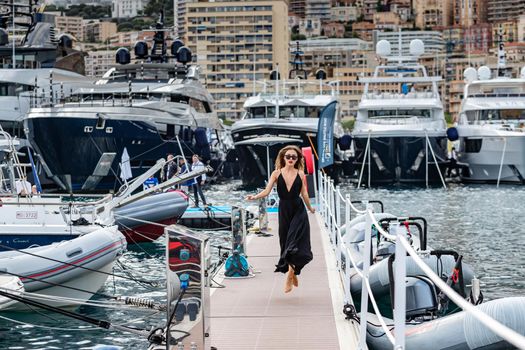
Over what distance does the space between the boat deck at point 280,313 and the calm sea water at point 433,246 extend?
62.3 inches

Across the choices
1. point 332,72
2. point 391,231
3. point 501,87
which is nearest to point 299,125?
point 501,87

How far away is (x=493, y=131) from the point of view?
53.3m

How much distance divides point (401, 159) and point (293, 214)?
39800mm

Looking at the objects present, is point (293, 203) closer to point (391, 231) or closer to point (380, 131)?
point (391, 231)

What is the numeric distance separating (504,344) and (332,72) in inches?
7421

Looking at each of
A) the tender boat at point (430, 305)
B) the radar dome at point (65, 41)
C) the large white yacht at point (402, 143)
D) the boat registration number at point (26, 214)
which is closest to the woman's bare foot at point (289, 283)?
the tender boat at point (430, 305)

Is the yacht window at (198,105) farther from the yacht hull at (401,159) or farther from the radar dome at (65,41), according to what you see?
the radar dome at (65,41)

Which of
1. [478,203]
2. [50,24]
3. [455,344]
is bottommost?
[478,203]

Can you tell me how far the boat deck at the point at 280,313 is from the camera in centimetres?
1034

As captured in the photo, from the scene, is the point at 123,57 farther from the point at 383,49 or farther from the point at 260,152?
the point at 383,49

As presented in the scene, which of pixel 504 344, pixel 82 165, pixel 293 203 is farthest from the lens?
pixel 82 165

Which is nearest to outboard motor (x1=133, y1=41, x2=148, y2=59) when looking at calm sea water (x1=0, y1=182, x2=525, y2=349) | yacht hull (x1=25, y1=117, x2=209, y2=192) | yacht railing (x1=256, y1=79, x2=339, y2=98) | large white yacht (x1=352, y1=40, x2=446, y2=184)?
yacht railing (x1=256, y1=79, x2=339, y2=98)

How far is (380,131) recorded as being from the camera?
170 ft

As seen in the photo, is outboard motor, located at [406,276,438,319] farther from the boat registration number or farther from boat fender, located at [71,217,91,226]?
the boat registration number
